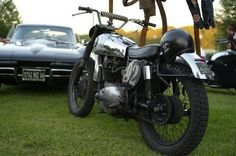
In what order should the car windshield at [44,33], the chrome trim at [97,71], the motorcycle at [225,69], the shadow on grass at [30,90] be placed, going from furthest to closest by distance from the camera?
the car windshield at [44,33], the motorcycle at [225,69], the shadow on grass at [30,90], the chrome trim at [97,71]

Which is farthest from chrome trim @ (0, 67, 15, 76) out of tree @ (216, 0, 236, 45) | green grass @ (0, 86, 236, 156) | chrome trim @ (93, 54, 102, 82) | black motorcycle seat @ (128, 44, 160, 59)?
tree @ (216, 0, 236, 45)

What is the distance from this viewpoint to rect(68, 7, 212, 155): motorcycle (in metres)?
3.97

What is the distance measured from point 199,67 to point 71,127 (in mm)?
1740

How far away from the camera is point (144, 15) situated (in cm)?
718

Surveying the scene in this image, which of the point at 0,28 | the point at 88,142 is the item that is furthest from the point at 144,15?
the point at 0,28

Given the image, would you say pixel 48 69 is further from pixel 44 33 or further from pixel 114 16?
pixel 114 16

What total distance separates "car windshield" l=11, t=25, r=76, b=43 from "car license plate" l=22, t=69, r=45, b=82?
1.60 m

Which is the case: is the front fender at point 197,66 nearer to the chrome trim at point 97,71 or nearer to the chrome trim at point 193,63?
the chrome trim at point 193,63

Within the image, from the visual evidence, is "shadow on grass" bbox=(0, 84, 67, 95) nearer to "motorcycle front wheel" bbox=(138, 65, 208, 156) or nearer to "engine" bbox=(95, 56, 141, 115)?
"engine" bbox=(95, 56, 141, 115)

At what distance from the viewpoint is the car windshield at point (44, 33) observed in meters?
8.72

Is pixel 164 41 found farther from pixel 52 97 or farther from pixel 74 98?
pixel 52 97

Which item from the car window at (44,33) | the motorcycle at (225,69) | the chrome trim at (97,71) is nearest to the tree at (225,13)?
the motorcycle at (225,69)

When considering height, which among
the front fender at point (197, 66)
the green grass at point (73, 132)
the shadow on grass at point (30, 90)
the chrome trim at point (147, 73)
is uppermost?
the front fender at point (197, 66)

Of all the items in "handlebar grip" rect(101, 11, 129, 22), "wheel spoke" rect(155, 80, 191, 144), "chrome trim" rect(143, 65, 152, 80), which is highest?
"handlebar grip" rect(101, 11, 129, 22)
